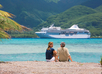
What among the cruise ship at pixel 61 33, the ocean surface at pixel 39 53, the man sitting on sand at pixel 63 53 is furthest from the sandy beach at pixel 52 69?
the cruise ship at pixel 61 33

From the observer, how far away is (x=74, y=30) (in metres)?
126

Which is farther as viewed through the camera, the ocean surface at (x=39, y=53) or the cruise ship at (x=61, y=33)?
the cruise ship at (x=61, y=33)

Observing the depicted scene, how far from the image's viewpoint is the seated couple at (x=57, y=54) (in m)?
9.73

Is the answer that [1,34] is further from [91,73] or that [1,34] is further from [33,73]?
[91,73]

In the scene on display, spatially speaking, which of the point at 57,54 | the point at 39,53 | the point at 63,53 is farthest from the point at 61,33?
the point at 63,53

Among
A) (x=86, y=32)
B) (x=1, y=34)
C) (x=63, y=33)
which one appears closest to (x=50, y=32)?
(x=63, y=33)

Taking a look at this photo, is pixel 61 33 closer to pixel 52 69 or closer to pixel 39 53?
pixel 39 53

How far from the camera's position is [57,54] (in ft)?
32.6

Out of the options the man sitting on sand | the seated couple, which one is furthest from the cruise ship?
the man sitting on sand

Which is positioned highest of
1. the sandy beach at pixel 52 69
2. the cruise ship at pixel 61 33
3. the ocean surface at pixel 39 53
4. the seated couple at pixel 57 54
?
the cruise ship at pixel 61 33

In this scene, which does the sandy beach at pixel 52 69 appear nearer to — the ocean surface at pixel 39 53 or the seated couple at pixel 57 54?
the seated couple at pixel 57 54

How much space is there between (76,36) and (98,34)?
50.4 m

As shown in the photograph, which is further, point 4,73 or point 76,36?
point 76,36

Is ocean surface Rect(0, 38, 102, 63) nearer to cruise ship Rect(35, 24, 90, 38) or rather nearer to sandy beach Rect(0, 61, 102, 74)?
sandy beach Rect(0, 61, 102, 74)
